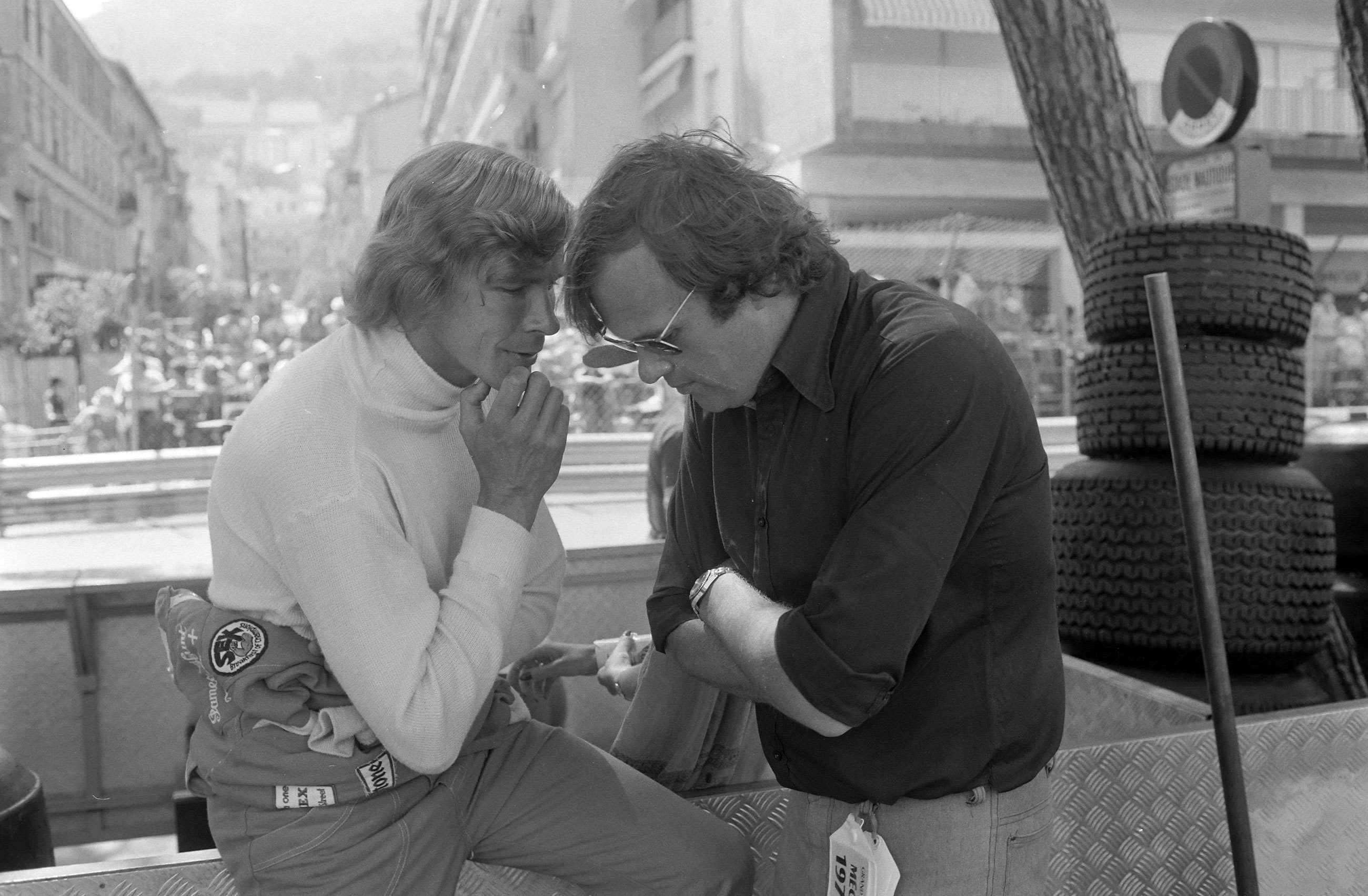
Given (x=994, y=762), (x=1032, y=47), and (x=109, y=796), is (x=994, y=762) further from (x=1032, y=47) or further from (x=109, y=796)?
(x=109, y=796)

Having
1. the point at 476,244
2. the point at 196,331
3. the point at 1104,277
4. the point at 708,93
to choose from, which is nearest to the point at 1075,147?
the point at 1104,277

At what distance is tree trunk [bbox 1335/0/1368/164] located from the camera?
3.35 metres

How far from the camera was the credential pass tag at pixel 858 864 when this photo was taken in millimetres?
1449

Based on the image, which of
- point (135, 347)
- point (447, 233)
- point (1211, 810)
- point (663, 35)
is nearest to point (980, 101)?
point (663, 35)

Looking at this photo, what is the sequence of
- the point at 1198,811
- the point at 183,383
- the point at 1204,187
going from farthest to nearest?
the point at 183,383
the point at 1204,187
the point at 1198,811

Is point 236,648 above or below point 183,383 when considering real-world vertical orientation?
below

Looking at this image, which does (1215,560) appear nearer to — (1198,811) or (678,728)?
(1198,811)

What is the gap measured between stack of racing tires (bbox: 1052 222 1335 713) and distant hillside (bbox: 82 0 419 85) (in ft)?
13.0

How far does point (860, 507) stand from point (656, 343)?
0.34 meters

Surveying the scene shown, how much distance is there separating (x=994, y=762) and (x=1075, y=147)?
264 cm

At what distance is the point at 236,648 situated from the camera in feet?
4.84

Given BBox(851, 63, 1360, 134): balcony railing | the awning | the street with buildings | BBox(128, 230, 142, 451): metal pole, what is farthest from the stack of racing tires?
the awning

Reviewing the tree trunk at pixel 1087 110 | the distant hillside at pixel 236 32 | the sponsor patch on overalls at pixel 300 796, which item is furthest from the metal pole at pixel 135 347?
the sponsor patch on overalls at pixel 300 796

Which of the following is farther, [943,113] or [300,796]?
[943,113]
